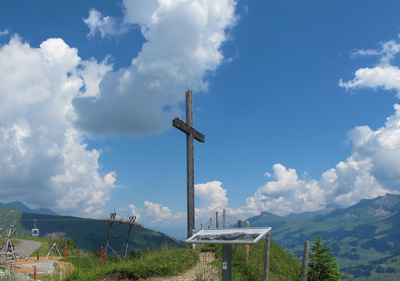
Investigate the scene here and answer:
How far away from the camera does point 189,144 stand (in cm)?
1672

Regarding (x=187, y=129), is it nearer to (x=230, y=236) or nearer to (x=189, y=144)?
(x=189, y=144)

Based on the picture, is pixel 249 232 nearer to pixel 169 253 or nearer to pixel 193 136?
pixel 169 253

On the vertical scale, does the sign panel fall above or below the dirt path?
above

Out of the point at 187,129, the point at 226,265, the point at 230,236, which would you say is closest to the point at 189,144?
the point at 187,129

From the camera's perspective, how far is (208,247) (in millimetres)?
16594

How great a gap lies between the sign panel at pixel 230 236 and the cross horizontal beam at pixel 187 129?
735 centimetres

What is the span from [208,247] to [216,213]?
3832 mm

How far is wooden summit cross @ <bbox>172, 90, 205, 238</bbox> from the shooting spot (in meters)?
16.0

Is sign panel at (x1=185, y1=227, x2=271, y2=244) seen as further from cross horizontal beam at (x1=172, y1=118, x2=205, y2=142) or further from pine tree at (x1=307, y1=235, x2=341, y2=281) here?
cross horizontal beam at (x1=172, y1=118, x2=205, y2=142)

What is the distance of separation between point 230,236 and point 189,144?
8749 mm

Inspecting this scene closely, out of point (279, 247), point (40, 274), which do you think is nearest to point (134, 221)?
point (40, 274)

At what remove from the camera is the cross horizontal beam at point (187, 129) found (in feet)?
52.0

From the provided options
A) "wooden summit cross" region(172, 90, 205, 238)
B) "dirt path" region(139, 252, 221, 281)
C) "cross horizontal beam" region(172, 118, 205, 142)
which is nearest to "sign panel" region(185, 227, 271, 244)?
"dirt path" region(139, 252, 221, 281)

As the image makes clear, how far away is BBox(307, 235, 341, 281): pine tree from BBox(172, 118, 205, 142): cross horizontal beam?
8.08m
